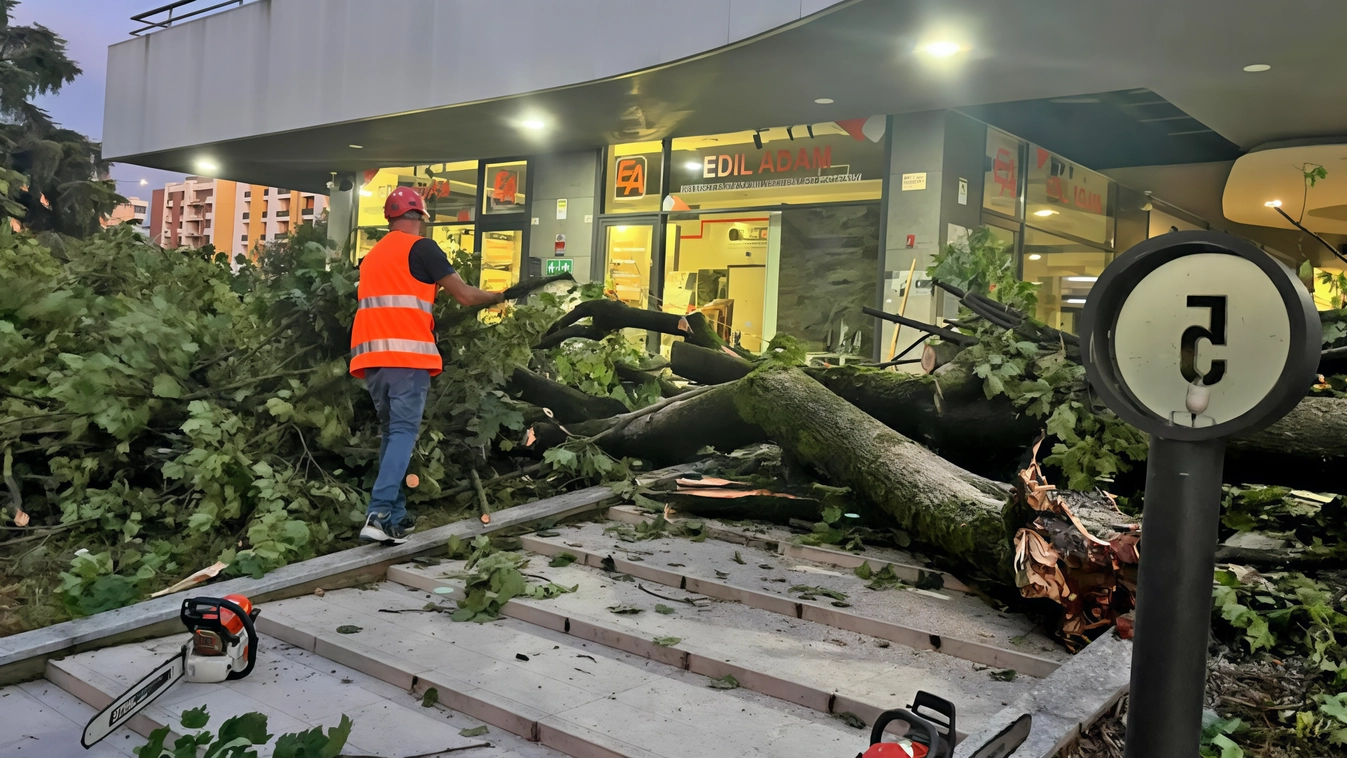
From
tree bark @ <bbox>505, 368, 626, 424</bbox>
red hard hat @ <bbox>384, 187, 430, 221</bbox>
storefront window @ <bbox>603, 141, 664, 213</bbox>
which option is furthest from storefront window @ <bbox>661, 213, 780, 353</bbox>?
red hard hat @ <bbox>384, 187, 430, 221</bbox>

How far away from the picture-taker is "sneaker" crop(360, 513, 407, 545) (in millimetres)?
4816

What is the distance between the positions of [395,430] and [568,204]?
32.8 feet

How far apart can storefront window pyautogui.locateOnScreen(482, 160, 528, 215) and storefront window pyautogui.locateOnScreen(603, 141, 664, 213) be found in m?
1.81

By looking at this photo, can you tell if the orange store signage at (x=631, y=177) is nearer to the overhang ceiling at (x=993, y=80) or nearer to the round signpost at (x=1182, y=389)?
the overhang ceiling at (x=993, y=80)

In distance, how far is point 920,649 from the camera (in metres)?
3.66

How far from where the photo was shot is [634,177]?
13922 mm

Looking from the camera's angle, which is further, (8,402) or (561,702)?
(8,402)

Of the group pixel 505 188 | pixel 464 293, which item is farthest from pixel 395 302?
pixel 505 188

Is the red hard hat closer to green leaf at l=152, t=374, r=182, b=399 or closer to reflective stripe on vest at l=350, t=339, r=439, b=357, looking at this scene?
reflective stripe on vest at l=350, t=339, r=439, b=357

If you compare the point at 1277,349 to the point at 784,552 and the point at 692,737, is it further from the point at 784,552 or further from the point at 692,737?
the point at 784,552

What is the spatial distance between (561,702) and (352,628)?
1228 mm

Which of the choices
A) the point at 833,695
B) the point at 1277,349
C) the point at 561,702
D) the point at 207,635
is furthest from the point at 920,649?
the point at 207,635

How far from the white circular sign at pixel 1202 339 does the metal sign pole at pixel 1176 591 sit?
100 mm

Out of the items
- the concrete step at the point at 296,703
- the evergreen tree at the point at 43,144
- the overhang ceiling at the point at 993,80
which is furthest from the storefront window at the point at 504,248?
the concrete step at the point at 296,703
